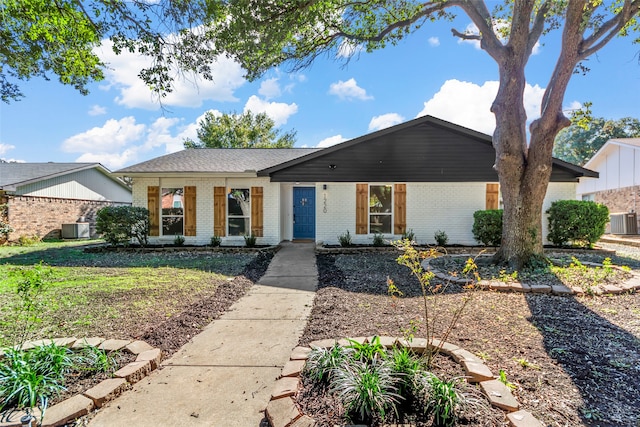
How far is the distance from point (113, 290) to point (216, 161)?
7.67 metres

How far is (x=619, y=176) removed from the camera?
18859mm

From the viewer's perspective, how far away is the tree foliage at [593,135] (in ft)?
104

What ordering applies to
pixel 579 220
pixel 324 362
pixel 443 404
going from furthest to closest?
pixel 579 220 < pixel 324 362 < pixel 443 404

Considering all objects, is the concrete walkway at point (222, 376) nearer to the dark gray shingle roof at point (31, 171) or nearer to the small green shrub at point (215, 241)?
the small green shrub at point (215, 241)

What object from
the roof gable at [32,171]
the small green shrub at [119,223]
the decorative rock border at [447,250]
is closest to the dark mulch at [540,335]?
the decorative rock border at [447,250]

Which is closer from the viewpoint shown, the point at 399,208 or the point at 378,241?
the point at 378,241

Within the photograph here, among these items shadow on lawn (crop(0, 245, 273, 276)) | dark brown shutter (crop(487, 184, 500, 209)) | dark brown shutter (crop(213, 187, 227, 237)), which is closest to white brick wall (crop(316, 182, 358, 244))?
shadow on lawn (crop(0, 245, 273, 276))

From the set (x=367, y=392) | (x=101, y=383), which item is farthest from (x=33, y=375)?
(x=367, y=392)

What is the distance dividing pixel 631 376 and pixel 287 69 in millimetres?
8796

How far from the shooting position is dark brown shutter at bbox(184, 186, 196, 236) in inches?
452

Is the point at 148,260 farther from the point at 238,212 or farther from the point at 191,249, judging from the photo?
the point at 238,212

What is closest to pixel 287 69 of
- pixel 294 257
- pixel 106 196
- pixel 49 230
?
pixel 294 257

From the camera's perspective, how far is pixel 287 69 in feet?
28.8

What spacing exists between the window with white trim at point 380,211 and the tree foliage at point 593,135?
92.3 ft
